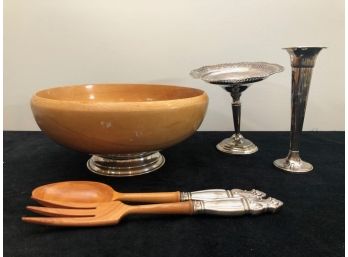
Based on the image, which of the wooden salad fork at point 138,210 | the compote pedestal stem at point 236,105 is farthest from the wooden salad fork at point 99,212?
the compote pedestal stem at point 236,105

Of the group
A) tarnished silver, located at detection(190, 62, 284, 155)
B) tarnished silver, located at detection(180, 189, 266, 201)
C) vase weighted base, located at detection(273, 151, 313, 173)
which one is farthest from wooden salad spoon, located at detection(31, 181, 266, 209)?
tarnished silver, located at detection(190, 62, 284, 155)

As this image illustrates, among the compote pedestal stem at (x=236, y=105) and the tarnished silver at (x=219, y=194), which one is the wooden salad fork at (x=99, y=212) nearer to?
the tarnished silver at (x=219, y=194)

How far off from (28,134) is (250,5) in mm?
690

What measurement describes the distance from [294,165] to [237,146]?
0.15 meters

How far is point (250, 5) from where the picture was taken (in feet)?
2.62

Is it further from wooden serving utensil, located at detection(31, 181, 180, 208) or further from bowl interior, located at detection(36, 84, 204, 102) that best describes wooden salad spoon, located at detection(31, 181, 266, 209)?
bowl interior, located at detection(36, 84, 204, 102)

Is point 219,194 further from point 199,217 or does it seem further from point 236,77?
point 236,77

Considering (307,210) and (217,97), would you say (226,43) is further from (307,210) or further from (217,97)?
(307,210)

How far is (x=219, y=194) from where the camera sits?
16.7 inches

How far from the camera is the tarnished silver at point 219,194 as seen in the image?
41 cm

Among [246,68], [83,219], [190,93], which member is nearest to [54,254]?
[83,219]

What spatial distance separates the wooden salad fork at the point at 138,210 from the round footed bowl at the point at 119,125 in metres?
0.10

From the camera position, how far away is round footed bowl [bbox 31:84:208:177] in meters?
0.43

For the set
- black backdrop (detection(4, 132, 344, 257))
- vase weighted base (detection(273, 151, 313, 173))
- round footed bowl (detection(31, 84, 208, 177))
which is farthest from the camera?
vase weighted base (detection(273, 151, 313, 173))
